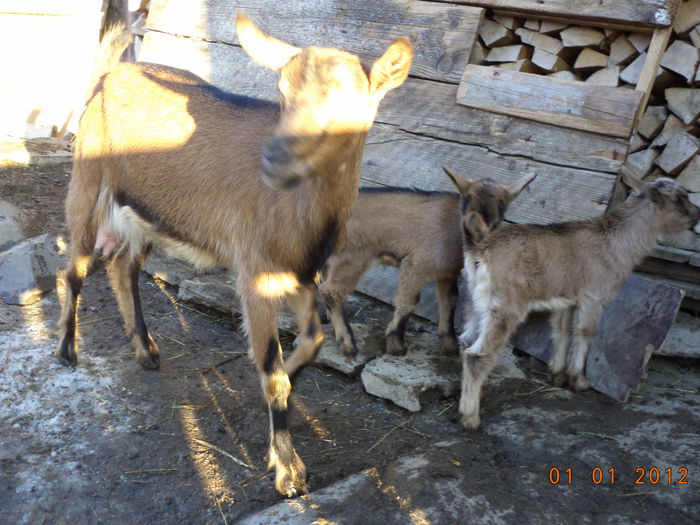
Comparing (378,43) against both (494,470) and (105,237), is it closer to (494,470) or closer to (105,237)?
(105,237)

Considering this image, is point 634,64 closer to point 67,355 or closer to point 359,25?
point 359,25

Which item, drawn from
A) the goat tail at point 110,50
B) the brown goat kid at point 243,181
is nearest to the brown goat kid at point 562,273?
the brown goat kid at point 243,181

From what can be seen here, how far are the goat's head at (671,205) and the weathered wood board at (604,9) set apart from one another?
981 millimetres

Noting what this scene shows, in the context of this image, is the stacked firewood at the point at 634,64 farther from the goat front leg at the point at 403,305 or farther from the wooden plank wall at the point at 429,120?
the goat front leg at the point at 403,305

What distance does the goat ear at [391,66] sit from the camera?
112 inches

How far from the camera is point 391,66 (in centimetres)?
288

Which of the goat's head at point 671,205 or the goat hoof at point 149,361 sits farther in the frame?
the goat's head at point 671,205

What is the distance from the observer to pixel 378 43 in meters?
5.05

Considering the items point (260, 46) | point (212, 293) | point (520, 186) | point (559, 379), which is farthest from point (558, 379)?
point (260, 46)

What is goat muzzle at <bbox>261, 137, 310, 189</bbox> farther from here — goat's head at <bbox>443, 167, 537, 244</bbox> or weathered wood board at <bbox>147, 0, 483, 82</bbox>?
weathered wood board at <bbox>147, 0, 483, 82</bbox>

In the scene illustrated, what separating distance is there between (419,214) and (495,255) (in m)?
0.70

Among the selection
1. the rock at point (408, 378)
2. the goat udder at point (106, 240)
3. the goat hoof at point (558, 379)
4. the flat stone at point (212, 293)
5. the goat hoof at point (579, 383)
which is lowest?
the flat stone at point (212, 293)

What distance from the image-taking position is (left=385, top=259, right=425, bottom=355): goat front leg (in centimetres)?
451

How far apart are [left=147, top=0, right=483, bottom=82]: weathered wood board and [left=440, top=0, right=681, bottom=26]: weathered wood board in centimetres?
31
